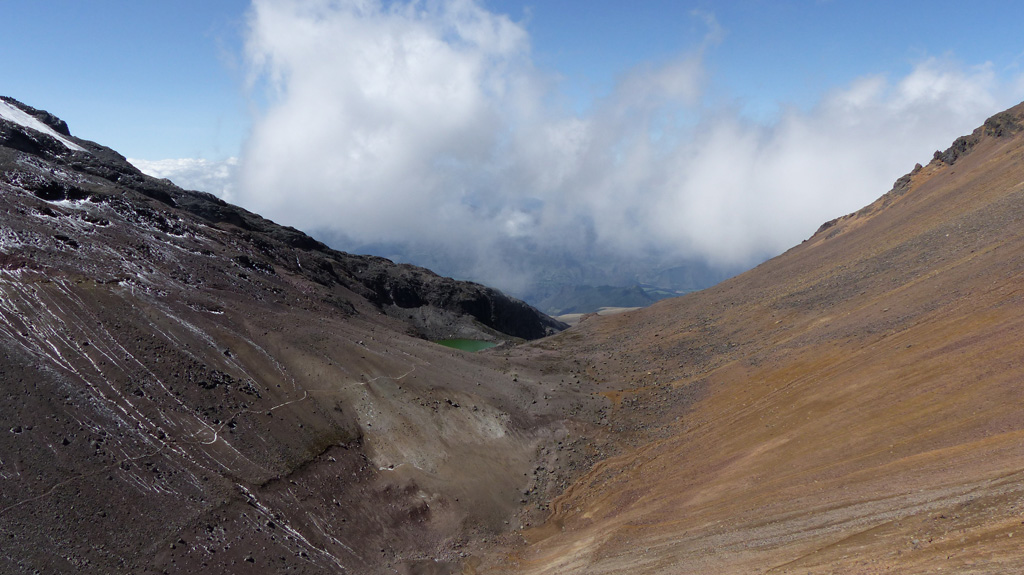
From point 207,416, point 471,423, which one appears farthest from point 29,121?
point 471,423

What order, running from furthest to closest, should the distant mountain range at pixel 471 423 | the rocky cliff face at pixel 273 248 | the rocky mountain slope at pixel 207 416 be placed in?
the rocky cliff face at pixel 273 248 < the rocky mountain slope at pixel 207 416 < the distant mountain range at pixel 471 423

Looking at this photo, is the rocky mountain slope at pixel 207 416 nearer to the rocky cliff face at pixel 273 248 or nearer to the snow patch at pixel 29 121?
the rocky cliff face at pixel 273 248

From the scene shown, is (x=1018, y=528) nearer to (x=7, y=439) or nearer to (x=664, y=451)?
(x=664, y=451)

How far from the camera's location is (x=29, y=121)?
48844 millimetres

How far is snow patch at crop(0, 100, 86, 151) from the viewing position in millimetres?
47378

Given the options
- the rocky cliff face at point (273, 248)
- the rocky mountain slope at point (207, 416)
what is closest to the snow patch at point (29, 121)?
the rocky cliff face at point (273, 248)

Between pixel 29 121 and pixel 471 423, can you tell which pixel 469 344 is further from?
pixel 29 121

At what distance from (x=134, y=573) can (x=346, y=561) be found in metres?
6.86

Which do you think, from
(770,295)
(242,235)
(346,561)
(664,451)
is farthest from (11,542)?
(770,295)

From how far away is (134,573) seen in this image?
17.8m

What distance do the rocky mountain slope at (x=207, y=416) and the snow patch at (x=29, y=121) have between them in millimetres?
8823

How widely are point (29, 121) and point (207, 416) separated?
143 feet

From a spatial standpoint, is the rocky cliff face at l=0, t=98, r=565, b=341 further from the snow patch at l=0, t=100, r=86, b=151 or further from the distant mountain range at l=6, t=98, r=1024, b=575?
the snow patch at l=0, t=100, r=86, b=151

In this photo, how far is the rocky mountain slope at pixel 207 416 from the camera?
19391 millimetres
